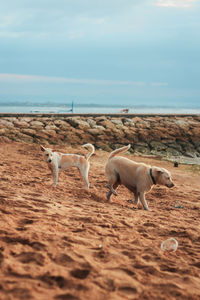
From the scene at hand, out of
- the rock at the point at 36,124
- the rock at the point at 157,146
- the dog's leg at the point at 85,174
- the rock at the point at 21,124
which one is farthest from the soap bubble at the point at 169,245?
the rock at the point at 21,124

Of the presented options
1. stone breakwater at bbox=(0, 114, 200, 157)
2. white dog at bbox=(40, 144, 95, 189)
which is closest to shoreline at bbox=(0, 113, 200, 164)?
stone breakwater at bbox=(0, 114, 200, 157)

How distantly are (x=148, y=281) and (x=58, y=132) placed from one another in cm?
1602

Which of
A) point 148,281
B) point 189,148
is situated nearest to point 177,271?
point 148,281

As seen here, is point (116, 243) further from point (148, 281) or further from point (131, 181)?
point (131, 181)

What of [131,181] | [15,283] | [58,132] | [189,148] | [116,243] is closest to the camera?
[15,283]

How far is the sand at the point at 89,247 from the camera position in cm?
305

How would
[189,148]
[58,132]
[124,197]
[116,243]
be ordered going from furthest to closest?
[189,148] → [58,132] → [124,197] → [116,243]

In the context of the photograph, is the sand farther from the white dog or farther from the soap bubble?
the white dog

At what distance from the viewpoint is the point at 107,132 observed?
20.2 metres

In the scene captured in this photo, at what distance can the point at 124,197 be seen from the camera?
27.2ft

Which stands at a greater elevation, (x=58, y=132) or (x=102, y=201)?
(x=58, y=132)

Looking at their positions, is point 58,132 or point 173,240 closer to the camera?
point 173,240

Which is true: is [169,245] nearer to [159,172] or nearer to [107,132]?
[159,172]

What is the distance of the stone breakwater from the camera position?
18.0m
